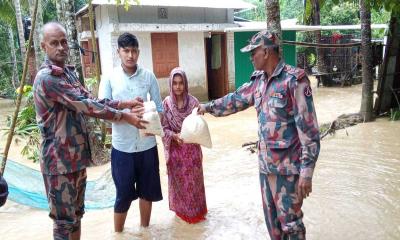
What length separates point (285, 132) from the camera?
8.00ft

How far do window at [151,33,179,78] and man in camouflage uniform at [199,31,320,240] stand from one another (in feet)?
30.6

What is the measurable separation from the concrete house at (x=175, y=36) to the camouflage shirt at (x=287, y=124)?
8.33 meters

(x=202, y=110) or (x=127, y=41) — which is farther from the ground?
(x=127, y=41)

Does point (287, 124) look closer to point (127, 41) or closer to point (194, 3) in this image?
point (127, 41)

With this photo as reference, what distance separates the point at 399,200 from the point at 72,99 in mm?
3323

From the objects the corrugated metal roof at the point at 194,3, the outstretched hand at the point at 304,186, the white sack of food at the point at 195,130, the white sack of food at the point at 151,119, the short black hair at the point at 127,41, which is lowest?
the outstretched hand at the point at 304,186

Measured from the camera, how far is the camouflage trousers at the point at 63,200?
2568mm

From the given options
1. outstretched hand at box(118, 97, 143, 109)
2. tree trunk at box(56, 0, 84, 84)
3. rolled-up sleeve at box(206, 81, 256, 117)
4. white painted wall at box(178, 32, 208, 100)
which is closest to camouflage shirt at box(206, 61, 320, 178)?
rolled-up sleeve at box(206, 81, 256, 117)

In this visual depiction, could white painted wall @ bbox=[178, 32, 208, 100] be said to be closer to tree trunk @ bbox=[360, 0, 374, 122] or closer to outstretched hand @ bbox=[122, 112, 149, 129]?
tree trunk @ bbox=[360, 0, 374, 122]

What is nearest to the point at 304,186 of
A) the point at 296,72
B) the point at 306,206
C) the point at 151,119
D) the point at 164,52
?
the point at 296,72

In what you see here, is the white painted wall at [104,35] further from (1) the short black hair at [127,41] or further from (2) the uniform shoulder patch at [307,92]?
(2) the uniform shoulder patch at [307,92]

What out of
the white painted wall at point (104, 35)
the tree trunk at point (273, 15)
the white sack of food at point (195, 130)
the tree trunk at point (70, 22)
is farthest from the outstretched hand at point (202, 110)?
the white painted wall at point (104, 35)

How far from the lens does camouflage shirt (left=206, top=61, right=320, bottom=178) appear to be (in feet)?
7.63

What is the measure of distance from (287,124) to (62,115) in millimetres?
1449
